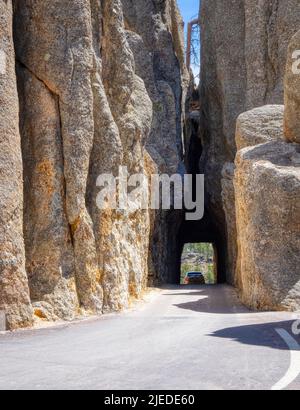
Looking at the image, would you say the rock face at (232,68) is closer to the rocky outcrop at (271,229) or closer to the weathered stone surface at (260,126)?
the weathered stone surface at (260,126)

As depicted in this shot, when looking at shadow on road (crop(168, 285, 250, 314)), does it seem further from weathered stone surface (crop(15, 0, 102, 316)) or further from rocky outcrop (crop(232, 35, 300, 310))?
weathered stone surface (crop(15, 0, 102, 316))

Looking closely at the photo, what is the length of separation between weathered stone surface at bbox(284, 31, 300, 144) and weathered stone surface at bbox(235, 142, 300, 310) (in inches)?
54.0

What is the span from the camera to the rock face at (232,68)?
2514cm

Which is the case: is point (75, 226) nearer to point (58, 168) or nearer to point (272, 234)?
point (58, 168)

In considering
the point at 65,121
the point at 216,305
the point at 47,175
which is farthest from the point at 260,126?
the point at 47,175

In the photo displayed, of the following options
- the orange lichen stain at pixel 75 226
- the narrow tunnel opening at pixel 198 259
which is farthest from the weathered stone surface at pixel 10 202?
the narrow tunnel opening at pixel 198 259

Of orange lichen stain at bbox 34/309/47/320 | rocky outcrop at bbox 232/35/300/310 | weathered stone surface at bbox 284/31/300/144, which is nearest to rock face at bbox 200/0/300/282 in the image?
weathered stone surface at bbox 284/31/300/144

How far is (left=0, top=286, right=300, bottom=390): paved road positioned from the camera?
467cm

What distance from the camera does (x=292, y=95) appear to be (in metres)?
15.7

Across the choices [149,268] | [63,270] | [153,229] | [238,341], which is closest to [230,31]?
[153,229]

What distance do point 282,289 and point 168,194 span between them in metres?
14.5

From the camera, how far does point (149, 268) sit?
24.4 m

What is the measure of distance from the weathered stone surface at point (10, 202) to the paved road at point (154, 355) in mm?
903
